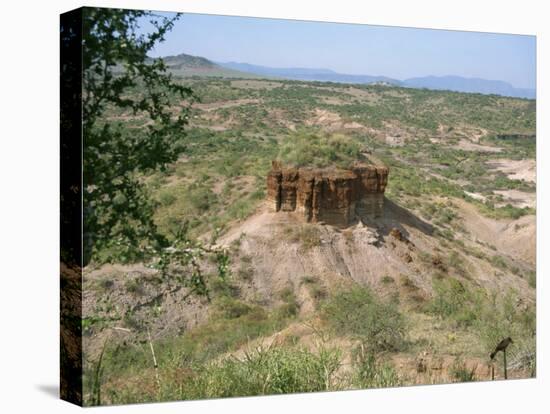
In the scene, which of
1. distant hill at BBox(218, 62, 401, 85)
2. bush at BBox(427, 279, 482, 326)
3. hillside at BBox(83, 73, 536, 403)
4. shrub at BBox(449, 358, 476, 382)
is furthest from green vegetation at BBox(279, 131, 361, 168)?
shrub at BBox(449, 358, 476, 382)

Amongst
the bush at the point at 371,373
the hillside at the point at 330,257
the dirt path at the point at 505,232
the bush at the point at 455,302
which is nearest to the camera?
the hillside at the point at 330,257

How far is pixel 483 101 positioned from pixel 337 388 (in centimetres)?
413

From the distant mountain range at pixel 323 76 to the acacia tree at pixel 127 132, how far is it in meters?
0.29

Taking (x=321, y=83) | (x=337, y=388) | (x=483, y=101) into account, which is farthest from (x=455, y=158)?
(x=337, y=388)

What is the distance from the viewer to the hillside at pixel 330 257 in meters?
10.1

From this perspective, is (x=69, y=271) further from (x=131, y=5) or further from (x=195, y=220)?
(x=131, y=5)

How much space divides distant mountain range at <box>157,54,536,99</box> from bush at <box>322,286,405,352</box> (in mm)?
2399

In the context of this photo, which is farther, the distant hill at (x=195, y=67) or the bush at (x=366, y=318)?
the bush at (x=366, y=318)

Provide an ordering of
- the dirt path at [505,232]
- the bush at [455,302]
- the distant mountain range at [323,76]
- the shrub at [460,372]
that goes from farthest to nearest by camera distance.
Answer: the dirt path at [505,232]
the bush at [455,302]
the shrub at [460,372]
the distant mountain range at [323,76]

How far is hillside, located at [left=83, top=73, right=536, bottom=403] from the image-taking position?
33.3 feet

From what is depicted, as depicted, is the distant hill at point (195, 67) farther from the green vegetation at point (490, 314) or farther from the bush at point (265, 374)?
the green vegetation at point (490, 314)

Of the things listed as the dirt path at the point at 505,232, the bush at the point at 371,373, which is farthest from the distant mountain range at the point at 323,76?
the bush at the point at 371,373

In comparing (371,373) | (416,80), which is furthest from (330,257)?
(416,80)

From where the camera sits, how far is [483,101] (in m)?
12.7
